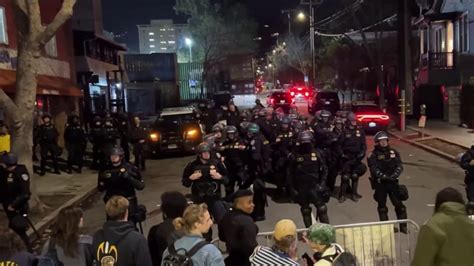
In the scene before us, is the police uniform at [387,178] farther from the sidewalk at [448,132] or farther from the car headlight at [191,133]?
the car headlight at [191,133]

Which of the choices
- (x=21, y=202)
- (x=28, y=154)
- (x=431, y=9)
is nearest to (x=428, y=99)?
(x=431, y=9)

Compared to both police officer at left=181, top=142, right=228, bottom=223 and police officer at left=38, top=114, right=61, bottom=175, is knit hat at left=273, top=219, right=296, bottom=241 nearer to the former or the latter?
police officer at left=181, top=142, right=228, bottom=223

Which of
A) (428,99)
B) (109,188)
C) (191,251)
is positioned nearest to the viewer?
(191,251)

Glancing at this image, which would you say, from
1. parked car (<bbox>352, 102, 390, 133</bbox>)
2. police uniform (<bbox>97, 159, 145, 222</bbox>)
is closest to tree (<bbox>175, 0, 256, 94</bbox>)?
parked car (<bbox>352, 102, 390, 133</bbox>)

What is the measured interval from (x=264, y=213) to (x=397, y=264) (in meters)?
4.35

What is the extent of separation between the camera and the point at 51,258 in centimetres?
473

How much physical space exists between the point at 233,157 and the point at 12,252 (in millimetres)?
7207

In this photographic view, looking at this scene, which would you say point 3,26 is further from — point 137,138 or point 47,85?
point 137,138

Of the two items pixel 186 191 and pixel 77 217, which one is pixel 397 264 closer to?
pixel 77 217

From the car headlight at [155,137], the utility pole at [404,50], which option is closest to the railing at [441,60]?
the utility pole at [404,50]

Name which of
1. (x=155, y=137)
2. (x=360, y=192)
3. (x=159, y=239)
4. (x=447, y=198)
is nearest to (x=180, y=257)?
(x=159, y=239)

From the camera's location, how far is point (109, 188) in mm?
8398

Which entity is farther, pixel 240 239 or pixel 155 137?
pixel 155 137

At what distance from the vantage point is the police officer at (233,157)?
37.6 ft
